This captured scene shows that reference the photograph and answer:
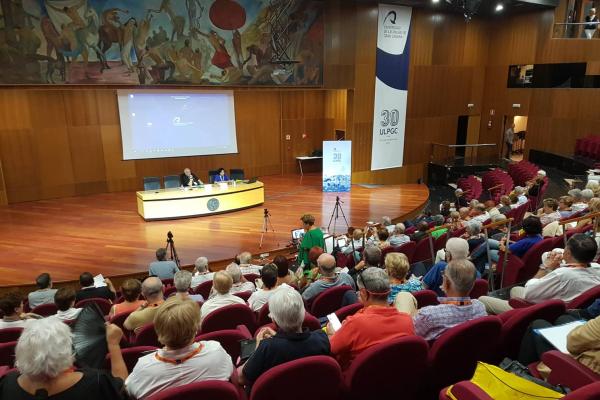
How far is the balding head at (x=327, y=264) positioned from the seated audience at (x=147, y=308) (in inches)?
50.0

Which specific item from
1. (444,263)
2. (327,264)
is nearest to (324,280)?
(327,264)

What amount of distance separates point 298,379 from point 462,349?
900mm

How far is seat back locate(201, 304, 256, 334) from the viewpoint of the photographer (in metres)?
3.04

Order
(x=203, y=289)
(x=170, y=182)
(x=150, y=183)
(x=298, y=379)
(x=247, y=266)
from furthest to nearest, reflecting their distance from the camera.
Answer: (x=170, y=182), (x=150, y=183), (x=247, y=266), (x=203, y=289), (x=298, y=379)

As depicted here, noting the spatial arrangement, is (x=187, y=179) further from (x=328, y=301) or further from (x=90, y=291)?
(x=328, y=301)

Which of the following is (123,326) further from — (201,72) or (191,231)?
(201,72)

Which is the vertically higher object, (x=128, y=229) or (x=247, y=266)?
(x=247, y=266)

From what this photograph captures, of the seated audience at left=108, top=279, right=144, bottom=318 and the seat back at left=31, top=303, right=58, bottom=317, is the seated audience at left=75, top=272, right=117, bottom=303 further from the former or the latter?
the seated audience at left=108, top=279, right=144, bottom=318

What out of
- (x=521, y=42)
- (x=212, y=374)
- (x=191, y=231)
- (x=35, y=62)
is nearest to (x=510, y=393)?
(x=212, y=374)

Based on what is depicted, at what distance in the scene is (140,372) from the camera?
1.82 meters

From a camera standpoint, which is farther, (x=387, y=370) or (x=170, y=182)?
(x=170, y=182)

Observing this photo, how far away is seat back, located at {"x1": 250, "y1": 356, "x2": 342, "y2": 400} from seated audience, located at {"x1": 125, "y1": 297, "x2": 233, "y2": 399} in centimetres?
26

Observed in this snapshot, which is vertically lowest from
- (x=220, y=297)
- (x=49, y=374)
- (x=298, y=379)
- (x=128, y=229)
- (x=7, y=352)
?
(x=128, y=229)

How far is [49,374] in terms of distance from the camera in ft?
5.11
